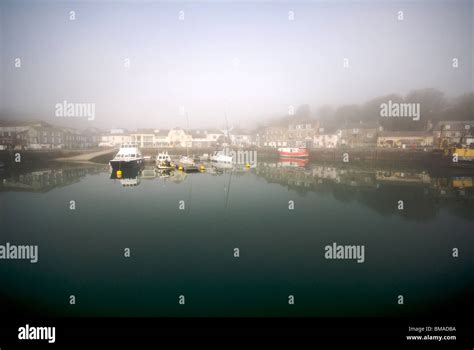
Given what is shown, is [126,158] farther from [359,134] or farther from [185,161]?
[359,134]

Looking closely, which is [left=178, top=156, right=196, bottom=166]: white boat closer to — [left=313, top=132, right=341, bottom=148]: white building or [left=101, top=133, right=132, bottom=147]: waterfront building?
[left=101, top=133, right=132, bottom=147]: waterfront building

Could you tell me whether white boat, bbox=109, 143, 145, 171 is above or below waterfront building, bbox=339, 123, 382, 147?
below

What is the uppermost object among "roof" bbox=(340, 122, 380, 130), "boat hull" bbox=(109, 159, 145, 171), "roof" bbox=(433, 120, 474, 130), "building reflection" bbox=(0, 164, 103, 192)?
"roof" bbox=(340, 122, 380, 130)

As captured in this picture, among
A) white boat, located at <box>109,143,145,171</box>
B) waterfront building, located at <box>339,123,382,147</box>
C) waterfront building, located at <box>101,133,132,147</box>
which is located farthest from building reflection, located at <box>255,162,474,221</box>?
waterfront building, located at <box>101,133,132,147</box>

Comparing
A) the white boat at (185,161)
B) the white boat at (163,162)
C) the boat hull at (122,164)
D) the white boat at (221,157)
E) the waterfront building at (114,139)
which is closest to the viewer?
the waterfront building at (114,139)

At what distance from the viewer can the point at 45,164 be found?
7020mm

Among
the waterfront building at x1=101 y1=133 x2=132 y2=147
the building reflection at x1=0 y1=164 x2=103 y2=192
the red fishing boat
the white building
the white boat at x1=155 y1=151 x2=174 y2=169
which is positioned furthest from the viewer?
the red fishing boat

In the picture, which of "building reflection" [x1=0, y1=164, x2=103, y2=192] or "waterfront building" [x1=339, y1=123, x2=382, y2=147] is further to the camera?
"waterfront building" [x1=339, y1=123, x2=382, y2=147]

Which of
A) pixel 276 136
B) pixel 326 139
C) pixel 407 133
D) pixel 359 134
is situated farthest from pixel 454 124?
pixel 276 136

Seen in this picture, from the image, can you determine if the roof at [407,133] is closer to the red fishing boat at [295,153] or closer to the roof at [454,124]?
the roof at [454,124]

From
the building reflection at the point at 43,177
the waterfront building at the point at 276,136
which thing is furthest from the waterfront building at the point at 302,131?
the building reflection at the point at 43,177

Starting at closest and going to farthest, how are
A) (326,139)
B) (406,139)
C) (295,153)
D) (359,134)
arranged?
(406,139) < (359,134) < (326,139) < (295,153)

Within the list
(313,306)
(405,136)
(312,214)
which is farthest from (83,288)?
(405,136)

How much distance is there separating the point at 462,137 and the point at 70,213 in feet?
30.4
